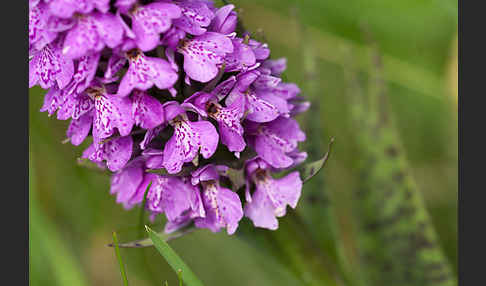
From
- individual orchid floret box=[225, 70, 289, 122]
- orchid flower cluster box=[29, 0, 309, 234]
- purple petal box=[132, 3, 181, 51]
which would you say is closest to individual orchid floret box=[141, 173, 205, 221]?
orchid flower cluster box=[29, 0, 309, 234]

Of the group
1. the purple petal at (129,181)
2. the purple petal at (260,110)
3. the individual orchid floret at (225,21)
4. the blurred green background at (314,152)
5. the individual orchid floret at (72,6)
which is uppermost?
the individual orchid floret at (72,6)

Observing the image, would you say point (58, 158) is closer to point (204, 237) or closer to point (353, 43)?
point (204, 237)

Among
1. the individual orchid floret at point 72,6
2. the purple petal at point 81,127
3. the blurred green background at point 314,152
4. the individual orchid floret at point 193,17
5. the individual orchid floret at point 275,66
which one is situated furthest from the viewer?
the blurred green background at point 314,152

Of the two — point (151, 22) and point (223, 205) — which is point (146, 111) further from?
point (223, 205)

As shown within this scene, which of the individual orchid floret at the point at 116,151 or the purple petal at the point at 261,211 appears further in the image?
the purple petal at the point at 261,211

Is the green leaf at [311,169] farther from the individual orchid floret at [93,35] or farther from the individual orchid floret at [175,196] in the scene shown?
the individual orchid floret at [93,35]

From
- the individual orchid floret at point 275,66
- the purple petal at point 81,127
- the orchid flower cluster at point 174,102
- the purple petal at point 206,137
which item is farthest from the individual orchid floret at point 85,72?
the individual orchid floret at point 275,66

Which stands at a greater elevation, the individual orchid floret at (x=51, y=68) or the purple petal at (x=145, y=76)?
the purple petal at (x=145, y=76)
